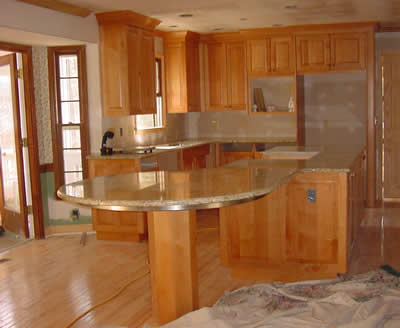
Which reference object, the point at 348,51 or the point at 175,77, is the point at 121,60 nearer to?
the point at 175,77

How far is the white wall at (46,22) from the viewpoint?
4.45m

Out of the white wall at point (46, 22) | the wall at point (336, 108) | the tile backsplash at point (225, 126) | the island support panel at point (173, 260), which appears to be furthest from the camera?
the tile backsplash at point (225, 126)

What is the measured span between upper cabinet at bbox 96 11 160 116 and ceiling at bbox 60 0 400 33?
0.65ft

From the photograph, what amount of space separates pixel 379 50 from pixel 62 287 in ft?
18.1

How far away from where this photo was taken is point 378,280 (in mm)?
3898

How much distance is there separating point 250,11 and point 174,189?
367 cm

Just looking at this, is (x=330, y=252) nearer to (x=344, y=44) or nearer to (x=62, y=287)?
(x=62, y=287)

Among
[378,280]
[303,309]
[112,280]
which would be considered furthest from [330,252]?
[112,280]

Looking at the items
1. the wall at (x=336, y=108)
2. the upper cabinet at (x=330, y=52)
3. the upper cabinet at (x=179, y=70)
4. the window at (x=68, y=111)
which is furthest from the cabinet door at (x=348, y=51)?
the window at (x=68, y=111)

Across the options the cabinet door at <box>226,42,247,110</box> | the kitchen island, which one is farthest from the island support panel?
the cabinet door at <box>226,42,247,110</box>

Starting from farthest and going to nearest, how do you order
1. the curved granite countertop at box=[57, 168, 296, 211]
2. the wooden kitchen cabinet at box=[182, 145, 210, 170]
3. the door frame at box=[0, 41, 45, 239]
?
the wooden kitchen cabinet at box=[182, 145, 210, 170]
the door frame at box=[0, 41, 45, 239]
the curved granite countertop at box=[57, 168, 296, 211]

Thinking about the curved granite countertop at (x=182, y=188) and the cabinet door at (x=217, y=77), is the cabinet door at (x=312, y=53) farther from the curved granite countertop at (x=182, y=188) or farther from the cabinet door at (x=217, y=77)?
the curved granite countertop at (x=182, y=188)

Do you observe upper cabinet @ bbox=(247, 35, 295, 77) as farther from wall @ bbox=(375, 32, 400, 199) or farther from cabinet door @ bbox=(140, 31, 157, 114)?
cabinet door @ bbox=(140, 31, 157, 114)

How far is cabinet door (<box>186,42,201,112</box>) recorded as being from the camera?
7.32 m
